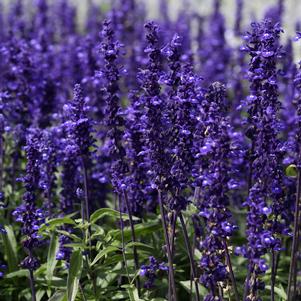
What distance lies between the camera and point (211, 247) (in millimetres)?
5965

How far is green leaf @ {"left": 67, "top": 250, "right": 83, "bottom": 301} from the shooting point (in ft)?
23.1

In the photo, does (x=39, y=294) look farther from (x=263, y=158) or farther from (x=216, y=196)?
(x=263, y=158)

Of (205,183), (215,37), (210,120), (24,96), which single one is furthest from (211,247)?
(215,37)

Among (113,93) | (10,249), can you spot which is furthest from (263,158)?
(10,249)

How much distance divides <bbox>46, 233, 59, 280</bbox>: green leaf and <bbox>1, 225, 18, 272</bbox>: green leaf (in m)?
0.60

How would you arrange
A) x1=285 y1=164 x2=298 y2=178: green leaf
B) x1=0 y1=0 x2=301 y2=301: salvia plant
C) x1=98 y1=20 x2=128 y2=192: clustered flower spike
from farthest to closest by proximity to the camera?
x1=98 y1=20 x2=128 y2=192: clustered flower spike, x1=285 y1=164 x2=298 y2=178: green leaf, x1=0 y1=0 x2=301 y2=301: salvia plant

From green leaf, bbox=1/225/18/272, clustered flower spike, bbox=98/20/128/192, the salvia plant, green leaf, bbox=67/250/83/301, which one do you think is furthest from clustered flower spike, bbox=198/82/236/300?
green leaf, bbox=1/225/18/272

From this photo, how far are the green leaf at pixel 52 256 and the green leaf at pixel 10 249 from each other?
0.60m

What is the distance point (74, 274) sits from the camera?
7141mm

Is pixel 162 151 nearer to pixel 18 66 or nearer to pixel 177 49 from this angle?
pixel 177 49

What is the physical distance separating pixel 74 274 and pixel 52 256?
0.91 meters

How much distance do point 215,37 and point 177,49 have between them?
1164 centimetres

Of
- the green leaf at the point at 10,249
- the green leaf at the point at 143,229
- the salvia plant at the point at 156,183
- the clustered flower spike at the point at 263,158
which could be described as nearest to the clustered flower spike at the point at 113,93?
the salvia plant at the point at 156,183

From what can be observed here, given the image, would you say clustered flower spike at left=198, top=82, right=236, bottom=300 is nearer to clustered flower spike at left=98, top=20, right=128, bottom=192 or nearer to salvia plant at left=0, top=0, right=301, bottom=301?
salvia plant at left=0, top=0, right=301, bottom=301
